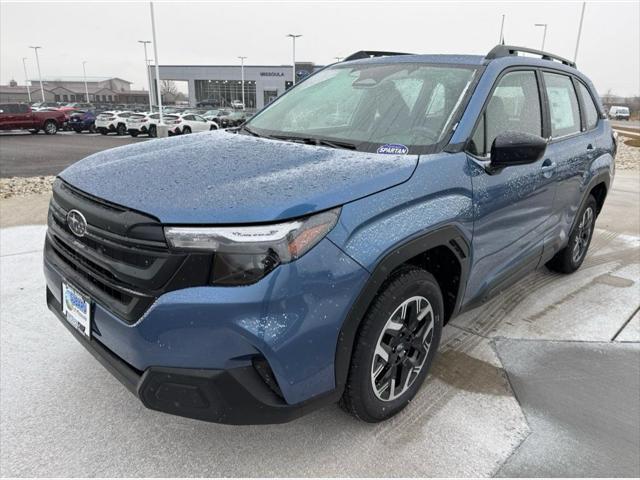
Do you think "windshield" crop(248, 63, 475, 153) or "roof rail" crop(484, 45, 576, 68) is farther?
"roof rail" crop(484, 45, 576, 68)

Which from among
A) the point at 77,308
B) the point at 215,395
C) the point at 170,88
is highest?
the point at 170,88

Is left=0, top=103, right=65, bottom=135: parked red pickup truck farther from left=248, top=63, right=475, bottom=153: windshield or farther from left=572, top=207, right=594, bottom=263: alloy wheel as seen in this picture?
left=572, top=207, right=594, bottom=263: alloy wheel

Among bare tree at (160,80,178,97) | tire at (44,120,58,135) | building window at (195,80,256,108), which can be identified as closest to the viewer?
tire at (44,120,58,135)

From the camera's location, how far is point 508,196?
2.84 m

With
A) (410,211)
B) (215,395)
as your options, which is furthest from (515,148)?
(215,395)

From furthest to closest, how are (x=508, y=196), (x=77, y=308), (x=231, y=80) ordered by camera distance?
(x=231, y=80)
(x=508, y=196)
(x=77, y=308)

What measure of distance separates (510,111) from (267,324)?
216 centimetres

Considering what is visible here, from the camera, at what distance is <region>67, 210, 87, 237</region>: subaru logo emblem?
81.9 inches

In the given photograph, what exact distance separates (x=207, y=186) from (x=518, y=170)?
1870mm

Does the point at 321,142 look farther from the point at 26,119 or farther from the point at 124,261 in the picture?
the point at 26,119

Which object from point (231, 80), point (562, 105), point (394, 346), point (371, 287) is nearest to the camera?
point (371, 287)

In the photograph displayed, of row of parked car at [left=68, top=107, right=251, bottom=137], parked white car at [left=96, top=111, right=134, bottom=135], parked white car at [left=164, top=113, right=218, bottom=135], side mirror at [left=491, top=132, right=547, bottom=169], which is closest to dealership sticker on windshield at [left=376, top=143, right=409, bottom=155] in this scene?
side mirror at [left=491, top=132, right=547, bottom=169]

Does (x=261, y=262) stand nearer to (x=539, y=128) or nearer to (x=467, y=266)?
(x=467, y=266)

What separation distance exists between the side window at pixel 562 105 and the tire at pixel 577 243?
800mm
